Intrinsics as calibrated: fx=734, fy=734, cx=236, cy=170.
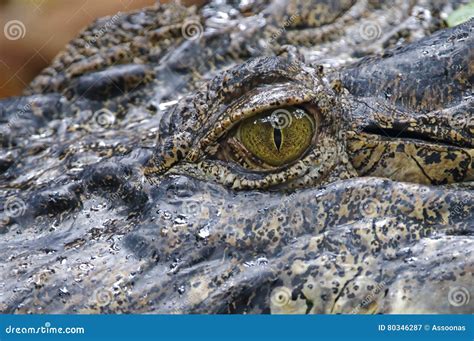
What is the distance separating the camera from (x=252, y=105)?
2572mm

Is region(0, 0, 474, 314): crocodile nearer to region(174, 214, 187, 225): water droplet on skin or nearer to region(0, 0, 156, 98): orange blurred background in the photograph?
region(174, 214, 187, 225): water droplet on skin

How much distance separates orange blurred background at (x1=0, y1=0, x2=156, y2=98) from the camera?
13.8ft

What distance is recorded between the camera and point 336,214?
2436 mm

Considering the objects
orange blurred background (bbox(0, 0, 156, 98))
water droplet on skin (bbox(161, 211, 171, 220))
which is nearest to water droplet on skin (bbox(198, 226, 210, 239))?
water droplet on skin (bbox(161, 211, 171, 220))

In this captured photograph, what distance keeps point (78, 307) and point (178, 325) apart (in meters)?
0.31

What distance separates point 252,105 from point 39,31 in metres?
2.31

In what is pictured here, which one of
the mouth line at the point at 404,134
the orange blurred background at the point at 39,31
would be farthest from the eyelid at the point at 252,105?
the orange blurred background at the point at 39,31

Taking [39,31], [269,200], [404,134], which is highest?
[404,134]

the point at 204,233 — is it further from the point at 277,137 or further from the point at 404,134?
the point at 404,134

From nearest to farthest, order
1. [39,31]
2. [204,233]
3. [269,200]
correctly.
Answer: [204,233]
[269,200]
[39,31]

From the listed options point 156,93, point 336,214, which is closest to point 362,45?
point 156,93

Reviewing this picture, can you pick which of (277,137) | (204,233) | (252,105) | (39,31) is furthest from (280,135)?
(39,31)

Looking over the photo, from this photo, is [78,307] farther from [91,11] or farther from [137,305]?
[91,11]

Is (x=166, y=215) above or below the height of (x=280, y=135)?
below
